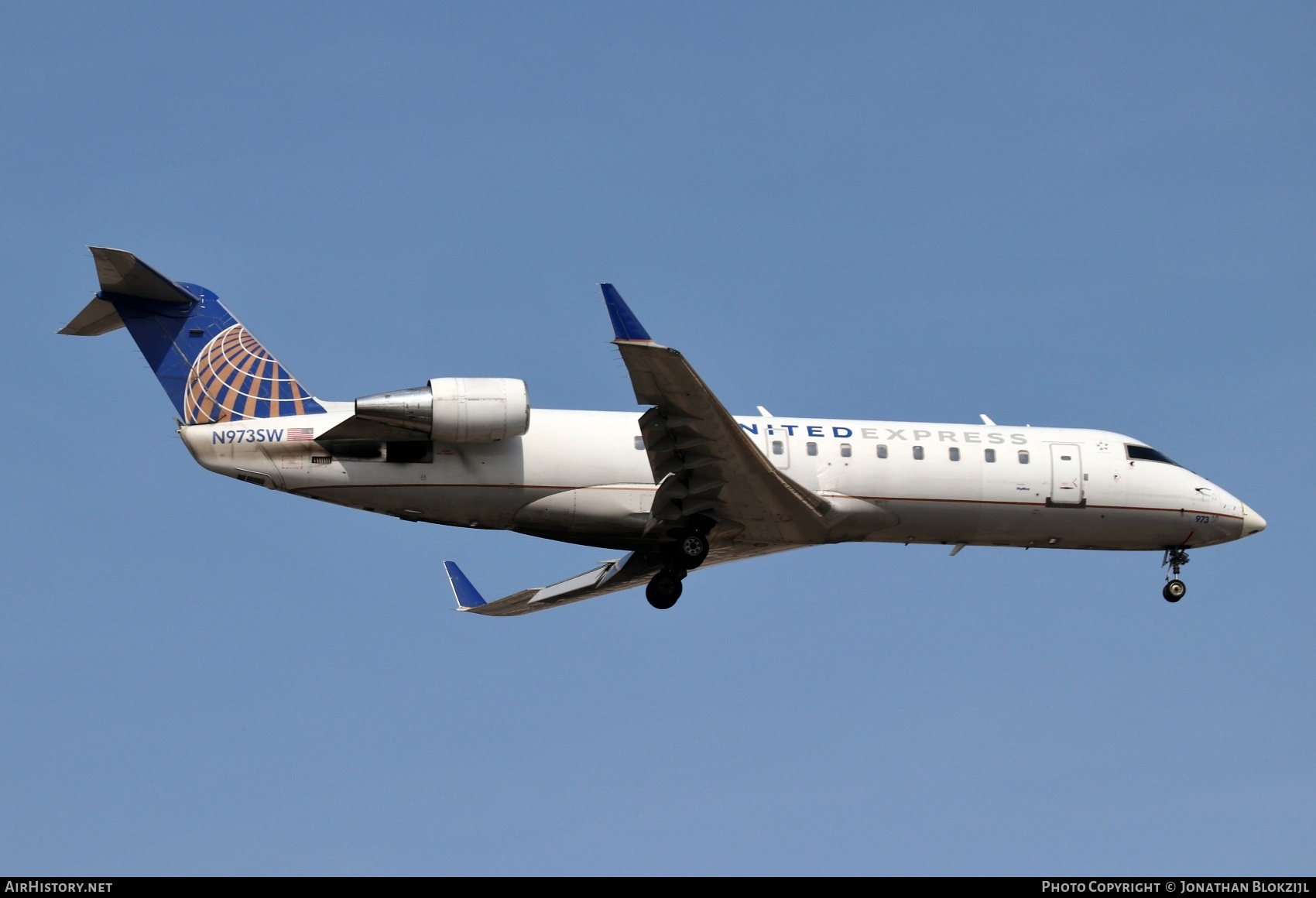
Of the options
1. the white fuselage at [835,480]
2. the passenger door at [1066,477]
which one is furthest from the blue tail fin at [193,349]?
the passenger door at [1066,477]

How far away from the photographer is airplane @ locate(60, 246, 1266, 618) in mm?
22766

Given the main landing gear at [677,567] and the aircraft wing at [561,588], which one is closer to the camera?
the main landing gear at [677,567]

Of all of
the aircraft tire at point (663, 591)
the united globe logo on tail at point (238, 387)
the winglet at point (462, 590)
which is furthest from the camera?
the winglet at point (462, 590)

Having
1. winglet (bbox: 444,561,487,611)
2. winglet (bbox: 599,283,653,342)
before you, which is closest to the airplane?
winglet (bbox: 599,283,653,342)

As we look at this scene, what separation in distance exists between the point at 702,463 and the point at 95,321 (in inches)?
418

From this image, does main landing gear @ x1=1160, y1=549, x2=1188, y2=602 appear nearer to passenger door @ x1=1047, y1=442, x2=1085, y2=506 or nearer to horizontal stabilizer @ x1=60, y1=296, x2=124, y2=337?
passenger door @ x1=1047, y1=442, x2=1085, y2=506

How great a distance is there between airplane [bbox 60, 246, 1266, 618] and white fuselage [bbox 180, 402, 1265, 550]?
0.11 feet

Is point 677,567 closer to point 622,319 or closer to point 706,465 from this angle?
point 706,465

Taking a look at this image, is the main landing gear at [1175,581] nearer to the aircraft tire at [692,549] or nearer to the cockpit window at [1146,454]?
the cockpit window at [1146,454]

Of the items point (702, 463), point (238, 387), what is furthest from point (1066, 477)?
point (238, 387)

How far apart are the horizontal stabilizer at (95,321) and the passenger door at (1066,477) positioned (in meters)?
16.9

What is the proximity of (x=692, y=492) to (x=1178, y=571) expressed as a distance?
10458 mm

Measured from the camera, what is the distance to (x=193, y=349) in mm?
23953

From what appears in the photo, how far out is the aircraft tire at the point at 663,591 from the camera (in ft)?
81.0
